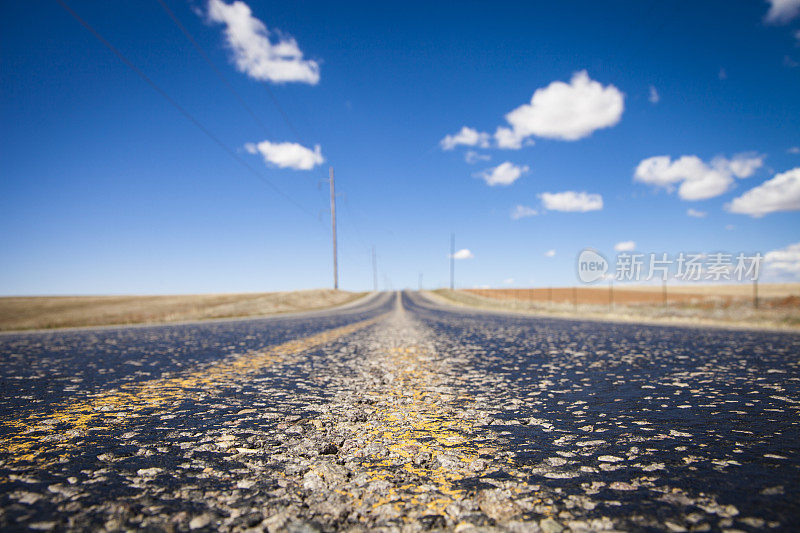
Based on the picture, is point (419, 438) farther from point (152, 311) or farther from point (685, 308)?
point (152, 311)

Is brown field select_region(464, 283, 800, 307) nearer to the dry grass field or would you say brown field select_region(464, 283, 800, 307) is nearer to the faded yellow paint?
the dry grass field

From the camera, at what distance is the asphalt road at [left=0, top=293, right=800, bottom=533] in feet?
5.53

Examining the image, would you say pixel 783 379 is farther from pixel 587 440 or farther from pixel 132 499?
pixel 132 499

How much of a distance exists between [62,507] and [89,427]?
1.49m

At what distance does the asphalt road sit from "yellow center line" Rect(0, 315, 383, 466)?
0.02m

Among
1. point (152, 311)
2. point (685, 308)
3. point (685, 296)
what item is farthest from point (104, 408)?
point (685, 296)

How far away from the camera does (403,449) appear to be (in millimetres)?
2506

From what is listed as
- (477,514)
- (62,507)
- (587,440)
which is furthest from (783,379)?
(62,507)

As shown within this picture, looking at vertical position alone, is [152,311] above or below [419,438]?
below

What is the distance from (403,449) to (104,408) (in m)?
2.99

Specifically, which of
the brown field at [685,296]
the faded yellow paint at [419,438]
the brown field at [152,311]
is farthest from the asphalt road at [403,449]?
the brown field at [685,296]

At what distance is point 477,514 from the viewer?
1705mm

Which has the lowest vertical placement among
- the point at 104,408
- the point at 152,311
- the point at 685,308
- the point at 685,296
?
the point at 152,311

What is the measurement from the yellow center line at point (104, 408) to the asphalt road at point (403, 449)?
24 mm
